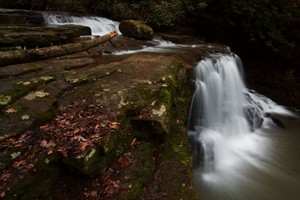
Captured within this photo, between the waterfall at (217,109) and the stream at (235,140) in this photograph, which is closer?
the stream at (235,140)

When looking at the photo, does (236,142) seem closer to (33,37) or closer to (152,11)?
(33,37)

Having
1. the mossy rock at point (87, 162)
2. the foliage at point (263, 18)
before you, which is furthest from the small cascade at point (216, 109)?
the foliage at point (263, 18)

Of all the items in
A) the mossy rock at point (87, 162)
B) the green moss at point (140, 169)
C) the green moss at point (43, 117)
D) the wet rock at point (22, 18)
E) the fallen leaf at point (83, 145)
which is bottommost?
the wet rock at point (22, 18)

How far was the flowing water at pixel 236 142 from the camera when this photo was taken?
5359mm

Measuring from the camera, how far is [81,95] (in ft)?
14.6

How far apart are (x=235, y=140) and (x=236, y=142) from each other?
3.9 inches

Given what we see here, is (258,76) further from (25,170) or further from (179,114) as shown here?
(25,170)

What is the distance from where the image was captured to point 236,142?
721 cm

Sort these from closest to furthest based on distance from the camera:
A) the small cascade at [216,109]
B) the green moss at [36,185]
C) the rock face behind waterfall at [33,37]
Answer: the green moss at [36,185], the small cascade at [216,109], the rock face behind waterfall at [33,37]

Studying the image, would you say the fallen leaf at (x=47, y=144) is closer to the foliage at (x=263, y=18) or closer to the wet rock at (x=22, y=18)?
the wet rock at (x=22, y=18)

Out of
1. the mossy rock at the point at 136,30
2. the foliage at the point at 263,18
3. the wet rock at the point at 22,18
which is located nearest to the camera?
the mossy rock at the point at 136,30

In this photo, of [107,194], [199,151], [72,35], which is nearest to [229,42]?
[72,35]

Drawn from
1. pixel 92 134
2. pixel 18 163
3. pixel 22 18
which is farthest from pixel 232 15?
pixel 18 163

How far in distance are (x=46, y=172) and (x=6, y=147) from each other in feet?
1.87
